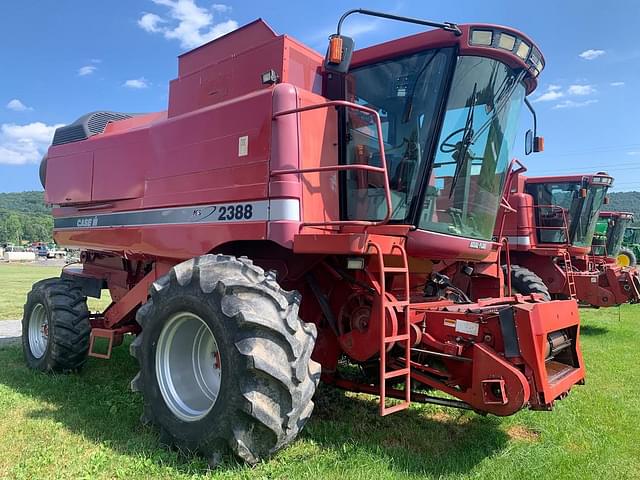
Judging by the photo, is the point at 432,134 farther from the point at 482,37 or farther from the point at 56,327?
the point at 56,327

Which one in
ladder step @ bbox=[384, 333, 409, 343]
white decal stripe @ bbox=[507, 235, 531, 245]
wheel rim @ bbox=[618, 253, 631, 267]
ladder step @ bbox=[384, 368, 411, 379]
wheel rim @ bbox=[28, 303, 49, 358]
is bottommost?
wheel rim @ bbox=[28, 303, 49, 358]

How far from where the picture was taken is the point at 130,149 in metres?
6.04

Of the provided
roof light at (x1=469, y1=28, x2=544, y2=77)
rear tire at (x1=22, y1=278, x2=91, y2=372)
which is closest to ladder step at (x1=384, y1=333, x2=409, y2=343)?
roof light at (x1=469, y1=28, x2=544, y2=77)

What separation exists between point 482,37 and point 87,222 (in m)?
4.93

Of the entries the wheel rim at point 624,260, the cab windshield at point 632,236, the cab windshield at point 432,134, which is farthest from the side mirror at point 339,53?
the cab windshield at point 632,236

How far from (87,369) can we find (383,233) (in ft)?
14.3

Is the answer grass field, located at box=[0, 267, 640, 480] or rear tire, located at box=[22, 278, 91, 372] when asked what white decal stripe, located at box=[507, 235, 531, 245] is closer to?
grass field, located at box=[0, 267, 640, 480]

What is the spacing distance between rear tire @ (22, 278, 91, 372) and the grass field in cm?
22

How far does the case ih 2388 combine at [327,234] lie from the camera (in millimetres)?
3795

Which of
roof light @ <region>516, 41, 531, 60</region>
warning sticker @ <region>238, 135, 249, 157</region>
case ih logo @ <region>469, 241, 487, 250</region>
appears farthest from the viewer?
case ih logo @ <region>469, 241, 487, 250</region>

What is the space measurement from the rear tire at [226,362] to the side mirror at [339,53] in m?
1.62

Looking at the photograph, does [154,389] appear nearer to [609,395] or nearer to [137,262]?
[137,262]

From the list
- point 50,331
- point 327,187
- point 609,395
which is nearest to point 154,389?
point 327,187

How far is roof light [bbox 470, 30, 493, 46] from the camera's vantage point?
4363 mm
